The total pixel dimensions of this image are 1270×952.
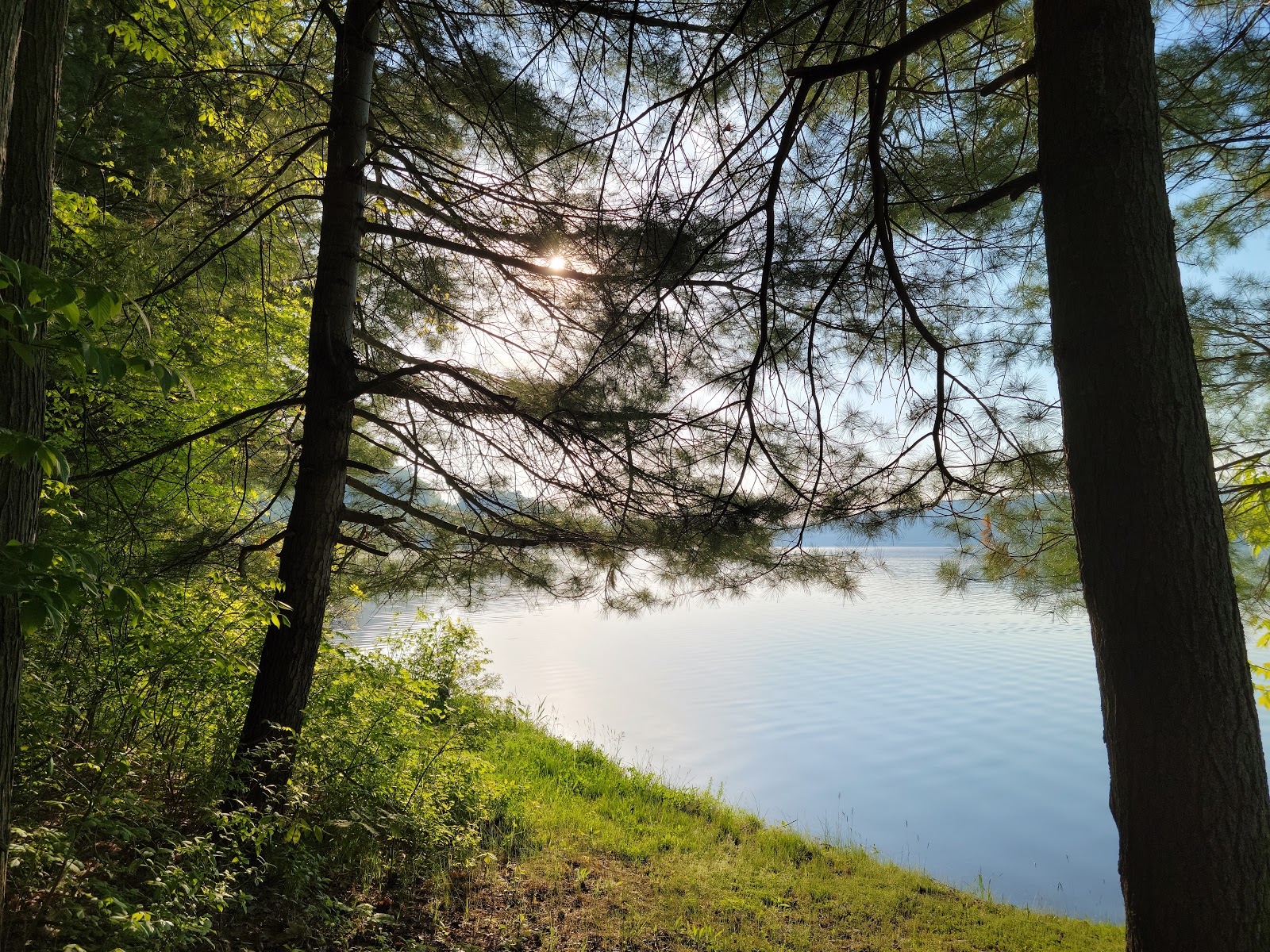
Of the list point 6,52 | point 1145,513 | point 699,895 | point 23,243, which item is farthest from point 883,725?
point 6,52

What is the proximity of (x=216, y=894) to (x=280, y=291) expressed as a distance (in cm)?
456

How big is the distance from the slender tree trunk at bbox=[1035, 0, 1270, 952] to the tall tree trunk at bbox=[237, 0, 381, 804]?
10.6 ft

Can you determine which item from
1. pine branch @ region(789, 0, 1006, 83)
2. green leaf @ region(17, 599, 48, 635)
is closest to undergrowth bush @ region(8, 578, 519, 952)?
green leaf @ region(17, 599, 48, 635)

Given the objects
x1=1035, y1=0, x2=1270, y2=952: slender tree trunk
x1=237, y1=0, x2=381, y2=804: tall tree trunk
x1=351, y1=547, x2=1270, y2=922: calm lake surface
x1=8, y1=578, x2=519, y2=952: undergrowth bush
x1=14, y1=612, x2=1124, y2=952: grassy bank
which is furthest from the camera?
x1=351, y1=547, x2=1270, y2=922: calm lake surface

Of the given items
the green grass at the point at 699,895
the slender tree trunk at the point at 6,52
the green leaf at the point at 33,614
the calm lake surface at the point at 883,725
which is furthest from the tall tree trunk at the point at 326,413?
the green leaf at the point at 33,614

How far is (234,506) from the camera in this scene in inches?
256

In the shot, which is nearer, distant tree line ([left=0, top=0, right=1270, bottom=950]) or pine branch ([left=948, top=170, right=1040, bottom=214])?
distant tree line ([left=0, top=0, right=1270, bottom=950])

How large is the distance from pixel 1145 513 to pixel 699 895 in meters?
3.92

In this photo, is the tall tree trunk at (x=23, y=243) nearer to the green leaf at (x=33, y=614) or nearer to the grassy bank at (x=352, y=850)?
the grassy bank at (x=352, y=850)

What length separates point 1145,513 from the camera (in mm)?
1713

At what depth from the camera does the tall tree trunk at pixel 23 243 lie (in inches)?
76.3

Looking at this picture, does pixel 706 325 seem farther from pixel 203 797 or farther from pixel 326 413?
pixel 203 797

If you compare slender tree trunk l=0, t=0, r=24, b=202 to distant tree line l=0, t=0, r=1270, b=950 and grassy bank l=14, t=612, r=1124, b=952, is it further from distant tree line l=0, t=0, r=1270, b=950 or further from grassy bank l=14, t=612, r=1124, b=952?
grassy bank l=14, t=612, r=1124, b=952

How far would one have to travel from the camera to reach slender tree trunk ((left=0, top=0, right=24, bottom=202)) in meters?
1.66
